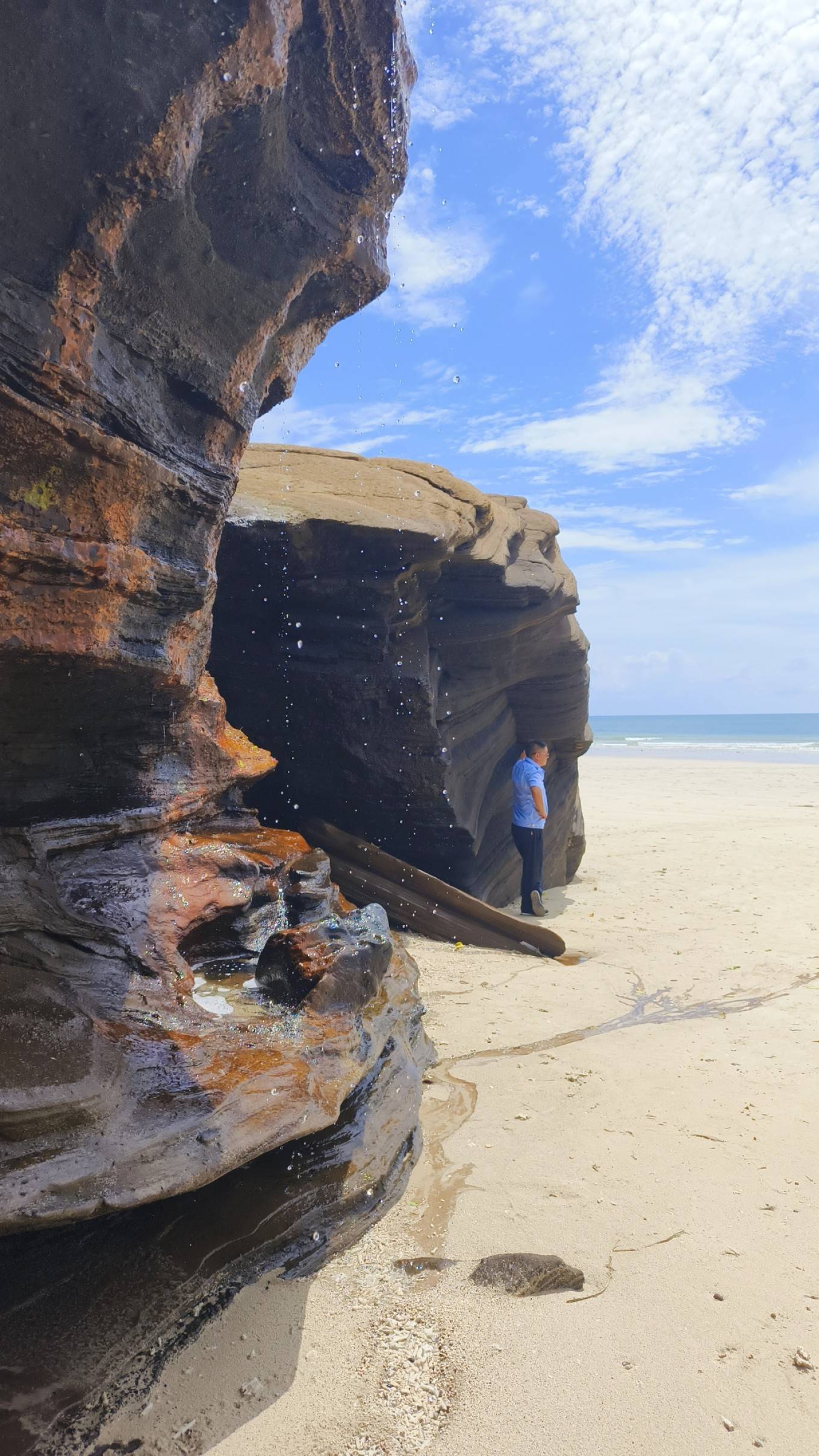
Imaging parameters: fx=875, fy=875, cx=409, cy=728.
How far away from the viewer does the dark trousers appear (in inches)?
345

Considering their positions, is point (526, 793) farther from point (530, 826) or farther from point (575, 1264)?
point (575, 1264)

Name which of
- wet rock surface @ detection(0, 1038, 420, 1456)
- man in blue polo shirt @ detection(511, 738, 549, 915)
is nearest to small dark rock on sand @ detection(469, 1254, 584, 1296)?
wet rock surface @ detection(0, 1038, 420, 1456)

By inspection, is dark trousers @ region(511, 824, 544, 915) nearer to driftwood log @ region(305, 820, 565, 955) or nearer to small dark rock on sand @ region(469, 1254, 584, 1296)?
driftwood log @ region(305, 820, 565, 955)

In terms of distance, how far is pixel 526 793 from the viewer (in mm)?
8828

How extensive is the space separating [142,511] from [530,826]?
6292 mm

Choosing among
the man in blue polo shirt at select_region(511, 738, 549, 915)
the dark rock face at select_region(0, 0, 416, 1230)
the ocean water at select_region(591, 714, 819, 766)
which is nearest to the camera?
the dark rock face at select_region(0, 0, 416, 1230)

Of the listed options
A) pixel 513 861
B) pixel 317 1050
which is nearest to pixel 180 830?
pixel 317 1050

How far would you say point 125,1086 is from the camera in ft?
8.53

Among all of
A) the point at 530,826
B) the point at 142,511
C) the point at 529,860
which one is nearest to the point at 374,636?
the point at 530,826

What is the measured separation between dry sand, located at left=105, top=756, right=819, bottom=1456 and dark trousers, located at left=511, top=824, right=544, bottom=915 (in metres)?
2.66

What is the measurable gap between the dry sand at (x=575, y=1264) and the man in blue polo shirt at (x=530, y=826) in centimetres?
266

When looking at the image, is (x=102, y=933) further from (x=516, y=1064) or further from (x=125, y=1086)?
(x=516, y=1064)

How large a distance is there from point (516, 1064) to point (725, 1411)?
7.66 ft

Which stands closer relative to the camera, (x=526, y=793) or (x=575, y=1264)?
(x=575, y=1264)
